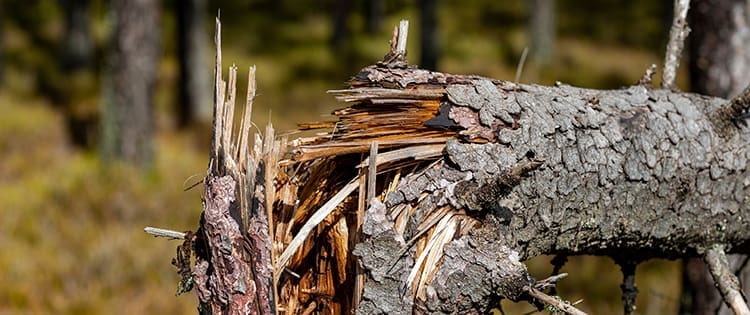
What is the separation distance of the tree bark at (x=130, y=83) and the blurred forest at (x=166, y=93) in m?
0.02

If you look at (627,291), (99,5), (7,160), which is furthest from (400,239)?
(99,5)

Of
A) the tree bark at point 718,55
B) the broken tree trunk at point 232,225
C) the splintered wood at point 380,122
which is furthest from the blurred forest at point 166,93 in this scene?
the splintered wood at point 380,122

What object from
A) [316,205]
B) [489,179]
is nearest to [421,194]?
[489,179]

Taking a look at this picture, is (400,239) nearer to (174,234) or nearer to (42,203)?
(174,234)

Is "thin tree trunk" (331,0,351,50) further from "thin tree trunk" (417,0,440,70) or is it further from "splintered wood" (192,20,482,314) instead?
"splintered wood" (192,20,482,314)

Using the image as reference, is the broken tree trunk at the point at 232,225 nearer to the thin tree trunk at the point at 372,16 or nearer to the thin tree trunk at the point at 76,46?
the thin tree trunk at the point at 76,46

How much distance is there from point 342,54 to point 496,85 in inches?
487

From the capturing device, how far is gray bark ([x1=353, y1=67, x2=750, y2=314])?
1407 mm

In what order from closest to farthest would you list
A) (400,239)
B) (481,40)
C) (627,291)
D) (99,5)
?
(400,239) < (627,291) < (481,40) < (99,5)

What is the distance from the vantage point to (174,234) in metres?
1.57

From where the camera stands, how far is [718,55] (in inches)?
109

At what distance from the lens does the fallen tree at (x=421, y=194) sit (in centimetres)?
141

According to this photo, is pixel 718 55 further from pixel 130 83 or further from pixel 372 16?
pixel 372 16

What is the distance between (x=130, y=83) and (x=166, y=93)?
12.6 feet
